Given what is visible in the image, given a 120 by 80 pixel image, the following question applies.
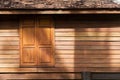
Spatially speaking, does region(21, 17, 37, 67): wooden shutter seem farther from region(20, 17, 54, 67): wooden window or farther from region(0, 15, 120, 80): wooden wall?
region(0, 15, 120, 80): wooden wall

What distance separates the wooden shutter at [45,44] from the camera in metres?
11.8

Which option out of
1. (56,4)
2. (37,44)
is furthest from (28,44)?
(56,4)

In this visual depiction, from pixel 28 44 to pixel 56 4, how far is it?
5.73 feet

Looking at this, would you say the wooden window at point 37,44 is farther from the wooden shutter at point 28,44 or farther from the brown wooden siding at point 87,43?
the brown wooden siding at point 87,43

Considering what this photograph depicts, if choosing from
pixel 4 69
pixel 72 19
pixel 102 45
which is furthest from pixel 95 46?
pixel 4 69

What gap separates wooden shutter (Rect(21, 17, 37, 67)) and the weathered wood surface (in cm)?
72

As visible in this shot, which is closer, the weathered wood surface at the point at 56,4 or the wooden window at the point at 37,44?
the weathered wood surface at the point at 56,4

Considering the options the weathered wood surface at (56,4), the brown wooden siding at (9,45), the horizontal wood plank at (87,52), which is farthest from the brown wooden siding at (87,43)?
the brown wooden siding at (9,45)

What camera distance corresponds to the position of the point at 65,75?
38.8ft

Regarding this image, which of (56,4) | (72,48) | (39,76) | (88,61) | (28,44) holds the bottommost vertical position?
(39,76)

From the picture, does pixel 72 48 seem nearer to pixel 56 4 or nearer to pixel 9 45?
pixel 56 4

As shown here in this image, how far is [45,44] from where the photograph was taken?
11.8 m

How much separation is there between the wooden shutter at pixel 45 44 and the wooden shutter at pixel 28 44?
19cm

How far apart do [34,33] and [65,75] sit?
1.86 m
